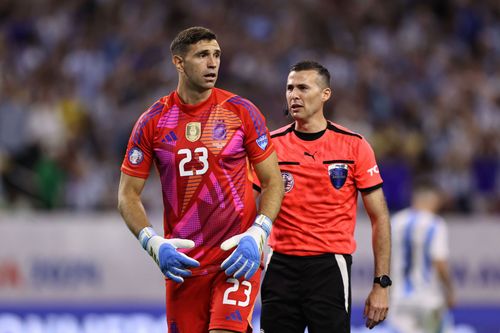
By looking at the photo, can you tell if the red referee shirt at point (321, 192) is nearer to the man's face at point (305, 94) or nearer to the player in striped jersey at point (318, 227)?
the player in striped jersey at point (318, 227)

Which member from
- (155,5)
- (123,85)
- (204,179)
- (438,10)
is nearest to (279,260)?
(204,179)

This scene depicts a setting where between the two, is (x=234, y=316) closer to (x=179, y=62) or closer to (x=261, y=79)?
(x=179, y=62)

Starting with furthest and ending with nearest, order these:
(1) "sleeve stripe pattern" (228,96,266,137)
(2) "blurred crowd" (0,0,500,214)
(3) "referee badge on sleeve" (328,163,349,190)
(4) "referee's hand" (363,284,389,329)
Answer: (2) "blurred crowd" (0,0,500,214) < (3) "referee badge on sleeve" (328,163,349,190) < (4) "referee's hand" (363,284,389,329) < (1) "sleeve stripe pattern" (228,96,266,137)

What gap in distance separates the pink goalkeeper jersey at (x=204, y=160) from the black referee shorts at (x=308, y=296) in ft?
1.84

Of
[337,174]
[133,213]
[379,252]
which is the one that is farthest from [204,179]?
[379,252]

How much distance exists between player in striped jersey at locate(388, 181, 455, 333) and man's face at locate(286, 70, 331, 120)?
3.66 m

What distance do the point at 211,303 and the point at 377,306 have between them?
3.62 ft

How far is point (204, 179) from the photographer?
260 inches

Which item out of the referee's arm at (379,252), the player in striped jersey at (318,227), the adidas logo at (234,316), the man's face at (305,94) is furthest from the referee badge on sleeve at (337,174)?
the adidas logo at (234,316)

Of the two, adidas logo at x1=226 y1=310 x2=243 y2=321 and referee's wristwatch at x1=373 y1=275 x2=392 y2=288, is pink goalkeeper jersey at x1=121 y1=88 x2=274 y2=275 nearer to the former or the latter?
adidas logo at x1=226 y1=310 x2=243 y2=321

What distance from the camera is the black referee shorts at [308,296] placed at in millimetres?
6938

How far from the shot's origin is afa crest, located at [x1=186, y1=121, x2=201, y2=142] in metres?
6.59

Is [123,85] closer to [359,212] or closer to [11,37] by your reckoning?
[11,37]

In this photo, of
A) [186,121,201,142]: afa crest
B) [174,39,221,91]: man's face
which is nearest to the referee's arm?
[186,121,201,142]: afa crest
